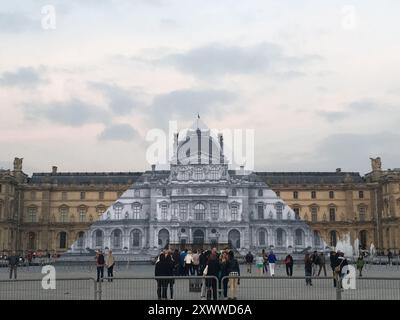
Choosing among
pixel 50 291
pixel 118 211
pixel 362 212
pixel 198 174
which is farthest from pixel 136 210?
pixel 50 291

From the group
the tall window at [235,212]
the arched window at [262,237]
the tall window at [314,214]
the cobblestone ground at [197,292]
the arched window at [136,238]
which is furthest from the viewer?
the tall window at [314,214]

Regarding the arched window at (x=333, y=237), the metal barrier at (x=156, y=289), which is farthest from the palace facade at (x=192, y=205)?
the metal barrier at (x=156, y=289)

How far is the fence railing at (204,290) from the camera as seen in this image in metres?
15.4

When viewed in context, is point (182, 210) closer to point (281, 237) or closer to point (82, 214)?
point (281, 237)

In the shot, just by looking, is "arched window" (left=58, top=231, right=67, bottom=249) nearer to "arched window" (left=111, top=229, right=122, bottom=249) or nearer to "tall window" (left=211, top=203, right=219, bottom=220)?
"tall window" (left=211, top=203, right=219, bottom=220)

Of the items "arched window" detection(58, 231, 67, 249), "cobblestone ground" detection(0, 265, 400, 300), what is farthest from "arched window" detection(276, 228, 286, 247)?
"cobblestone ground" detection(0, 265, 400, 300)

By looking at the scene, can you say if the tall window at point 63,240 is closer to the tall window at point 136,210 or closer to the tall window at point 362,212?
the tall window at point 136,210

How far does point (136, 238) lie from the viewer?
6194 centimetres

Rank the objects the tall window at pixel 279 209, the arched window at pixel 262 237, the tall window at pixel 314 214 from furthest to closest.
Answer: the tall window at pixel 314 214
the arched window at pixel 262 237
the tall window at pixel 279 209

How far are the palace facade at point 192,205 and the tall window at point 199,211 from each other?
11cm

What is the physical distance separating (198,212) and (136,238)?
8.80 m

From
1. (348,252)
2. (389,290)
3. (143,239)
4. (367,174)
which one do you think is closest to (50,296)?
(389,290)

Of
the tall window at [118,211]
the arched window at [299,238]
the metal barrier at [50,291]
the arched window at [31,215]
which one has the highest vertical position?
the arched window at [31,215]
